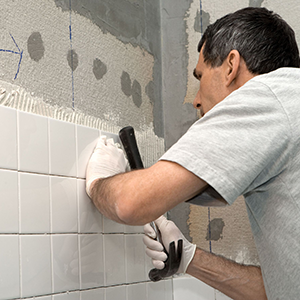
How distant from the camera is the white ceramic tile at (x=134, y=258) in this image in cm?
143

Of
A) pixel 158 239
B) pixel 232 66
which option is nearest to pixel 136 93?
pixel 232 66

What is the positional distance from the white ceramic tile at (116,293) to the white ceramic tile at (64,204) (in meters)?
0.27

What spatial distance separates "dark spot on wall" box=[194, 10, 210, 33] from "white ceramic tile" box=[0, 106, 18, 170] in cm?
116

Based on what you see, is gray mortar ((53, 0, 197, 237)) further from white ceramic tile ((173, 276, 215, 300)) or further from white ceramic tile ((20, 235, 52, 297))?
white ceramic tile ((20, 235, 52, 297))

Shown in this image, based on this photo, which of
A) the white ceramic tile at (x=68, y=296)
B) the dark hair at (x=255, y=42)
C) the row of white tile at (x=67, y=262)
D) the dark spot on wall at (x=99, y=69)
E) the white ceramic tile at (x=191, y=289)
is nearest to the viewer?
the row of white tile at (x=67, y=262)

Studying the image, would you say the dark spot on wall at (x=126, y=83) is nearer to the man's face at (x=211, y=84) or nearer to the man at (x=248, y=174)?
the man's face at (x=211, y=84)

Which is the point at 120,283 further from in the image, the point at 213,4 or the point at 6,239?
the point at 213,4

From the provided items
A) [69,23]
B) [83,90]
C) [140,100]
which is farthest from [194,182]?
[140,100]

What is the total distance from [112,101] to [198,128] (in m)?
0.64

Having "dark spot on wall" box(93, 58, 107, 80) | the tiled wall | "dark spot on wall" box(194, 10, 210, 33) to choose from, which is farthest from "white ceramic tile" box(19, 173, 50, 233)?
"dark spot on wall" box(194, 10, 210, 33)

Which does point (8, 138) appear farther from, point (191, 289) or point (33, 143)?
point (191, 289)

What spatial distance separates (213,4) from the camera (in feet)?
6.15

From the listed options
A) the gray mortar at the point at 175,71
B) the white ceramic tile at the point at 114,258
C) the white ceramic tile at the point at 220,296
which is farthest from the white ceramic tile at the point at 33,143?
the white ceramic tile at the point at 220,296

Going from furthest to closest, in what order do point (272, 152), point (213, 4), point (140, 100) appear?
point (213, 4)
point (140, 100)
point (272, 152)
